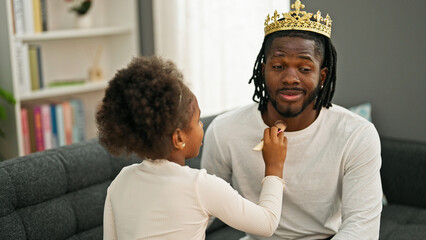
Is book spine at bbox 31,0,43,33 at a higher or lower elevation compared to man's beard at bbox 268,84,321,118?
higher

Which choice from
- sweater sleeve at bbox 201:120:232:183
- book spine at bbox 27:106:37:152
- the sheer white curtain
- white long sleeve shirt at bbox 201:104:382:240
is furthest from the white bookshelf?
white long sleeve shirt at bbox 201:104:382:240

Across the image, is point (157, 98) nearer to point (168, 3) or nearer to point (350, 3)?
point (350, 3)

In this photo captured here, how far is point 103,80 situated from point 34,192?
205 cm

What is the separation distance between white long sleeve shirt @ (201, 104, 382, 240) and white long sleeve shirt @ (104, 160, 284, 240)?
1.22 ft

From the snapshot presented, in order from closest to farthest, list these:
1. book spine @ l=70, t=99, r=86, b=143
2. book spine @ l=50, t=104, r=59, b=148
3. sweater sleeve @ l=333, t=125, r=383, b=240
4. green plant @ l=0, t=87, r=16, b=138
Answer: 1. sweater sleeve @ l=333, t=125, r=383, b=240
2. green plant @ l=0, t=87, r=16, b=138
3. book spine @ l=50, t=104, r=59, b=148
4. book spine @ l=70, t=99, r=86, b=143

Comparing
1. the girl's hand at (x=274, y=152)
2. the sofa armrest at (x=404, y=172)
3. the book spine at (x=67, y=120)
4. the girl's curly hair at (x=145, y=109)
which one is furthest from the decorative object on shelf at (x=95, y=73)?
the girl's curly hair at (x=145, y=109)

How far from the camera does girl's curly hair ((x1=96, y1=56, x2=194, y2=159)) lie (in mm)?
1180

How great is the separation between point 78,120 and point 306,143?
2.07 metres

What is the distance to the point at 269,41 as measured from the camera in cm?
163

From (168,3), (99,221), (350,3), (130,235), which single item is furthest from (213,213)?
(168,3)

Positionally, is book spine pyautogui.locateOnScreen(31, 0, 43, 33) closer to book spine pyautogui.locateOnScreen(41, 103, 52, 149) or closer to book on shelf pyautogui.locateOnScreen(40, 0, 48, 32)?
book on shelf pyautogui.locateOnScreen(40, 0, 48, 32)

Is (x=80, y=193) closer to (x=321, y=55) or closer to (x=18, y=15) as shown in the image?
(x=321, y=55)

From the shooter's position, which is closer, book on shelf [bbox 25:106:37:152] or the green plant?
the green plant

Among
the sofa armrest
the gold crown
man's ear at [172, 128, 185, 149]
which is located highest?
the gold crown
